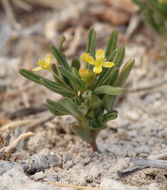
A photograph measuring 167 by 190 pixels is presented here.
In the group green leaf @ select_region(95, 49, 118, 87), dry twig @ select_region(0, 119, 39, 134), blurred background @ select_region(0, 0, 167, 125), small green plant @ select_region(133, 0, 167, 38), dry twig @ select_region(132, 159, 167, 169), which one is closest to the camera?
dry twig @ select_region(132, 159, 167, 169)

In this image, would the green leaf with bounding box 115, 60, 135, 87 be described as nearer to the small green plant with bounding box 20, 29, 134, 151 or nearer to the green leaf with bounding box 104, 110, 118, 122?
the small green plant with bounding box 20, 29, 134, 151

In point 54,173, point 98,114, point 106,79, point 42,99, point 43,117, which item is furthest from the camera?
point 42,99

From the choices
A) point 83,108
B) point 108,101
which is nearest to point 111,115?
point 108,101

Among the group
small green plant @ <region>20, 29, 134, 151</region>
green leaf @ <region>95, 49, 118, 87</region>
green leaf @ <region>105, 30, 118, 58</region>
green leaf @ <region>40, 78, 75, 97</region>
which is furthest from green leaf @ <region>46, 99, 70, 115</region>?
green leaf @ <region>105, 30, 118, 58</region>

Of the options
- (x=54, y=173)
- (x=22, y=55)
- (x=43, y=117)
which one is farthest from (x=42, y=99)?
(x=54, y=173)

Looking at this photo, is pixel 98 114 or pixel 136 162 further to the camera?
pixel 98 114

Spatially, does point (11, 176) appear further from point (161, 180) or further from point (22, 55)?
point (22, 55)

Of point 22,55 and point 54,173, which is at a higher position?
point 22,55

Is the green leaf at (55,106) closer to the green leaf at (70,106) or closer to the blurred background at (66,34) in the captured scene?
the green leaf at (70,106)
